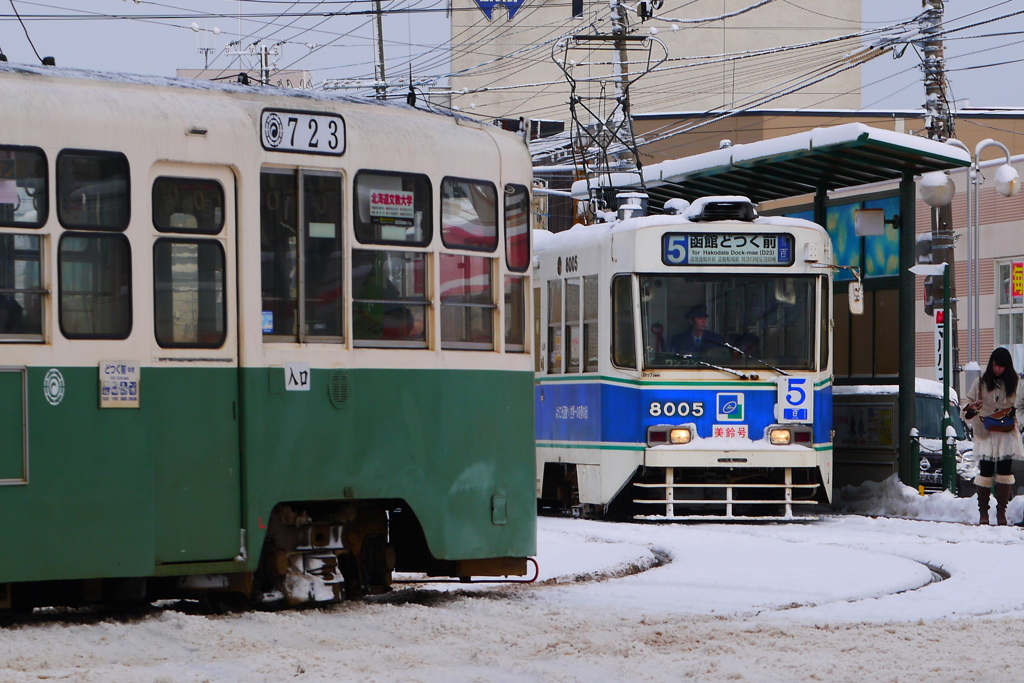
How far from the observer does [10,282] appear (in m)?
7.84

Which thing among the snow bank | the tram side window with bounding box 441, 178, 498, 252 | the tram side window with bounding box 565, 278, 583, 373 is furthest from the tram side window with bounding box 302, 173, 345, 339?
the snow bank

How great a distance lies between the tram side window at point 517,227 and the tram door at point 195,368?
67.5 inches

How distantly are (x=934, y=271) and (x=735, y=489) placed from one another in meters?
3.37

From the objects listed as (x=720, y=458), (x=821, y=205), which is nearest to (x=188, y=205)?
(x=720, y=458)

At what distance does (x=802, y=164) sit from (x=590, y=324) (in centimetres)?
→ 328

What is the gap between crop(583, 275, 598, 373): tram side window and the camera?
52.3ft

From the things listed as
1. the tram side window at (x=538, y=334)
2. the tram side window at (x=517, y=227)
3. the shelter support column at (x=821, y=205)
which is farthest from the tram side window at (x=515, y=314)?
the shelter support column at (x=821, y=205)

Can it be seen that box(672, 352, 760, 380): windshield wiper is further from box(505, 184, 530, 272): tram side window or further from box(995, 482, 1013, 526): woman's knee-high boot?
box(505, 184, 530, 272): tram side window

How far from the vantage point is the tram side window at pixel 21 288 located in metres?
7.83

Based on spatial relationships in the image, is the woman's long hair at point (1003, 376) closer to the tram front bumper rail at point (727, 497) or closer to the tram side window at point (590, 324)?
the tram front bumper rail at point (727, 497)

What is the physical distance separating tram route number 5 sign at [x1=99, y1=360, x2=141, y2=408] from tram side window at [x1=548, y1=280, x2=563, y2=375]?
29.1ft

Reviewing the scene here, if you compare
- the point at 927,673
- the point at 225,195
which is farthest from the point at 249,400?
the point at 927,673

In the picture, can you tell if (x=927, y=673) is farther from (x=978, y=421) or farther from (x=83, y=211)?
(x=978, y=421)

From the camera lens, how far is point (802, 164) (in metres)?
17.5
